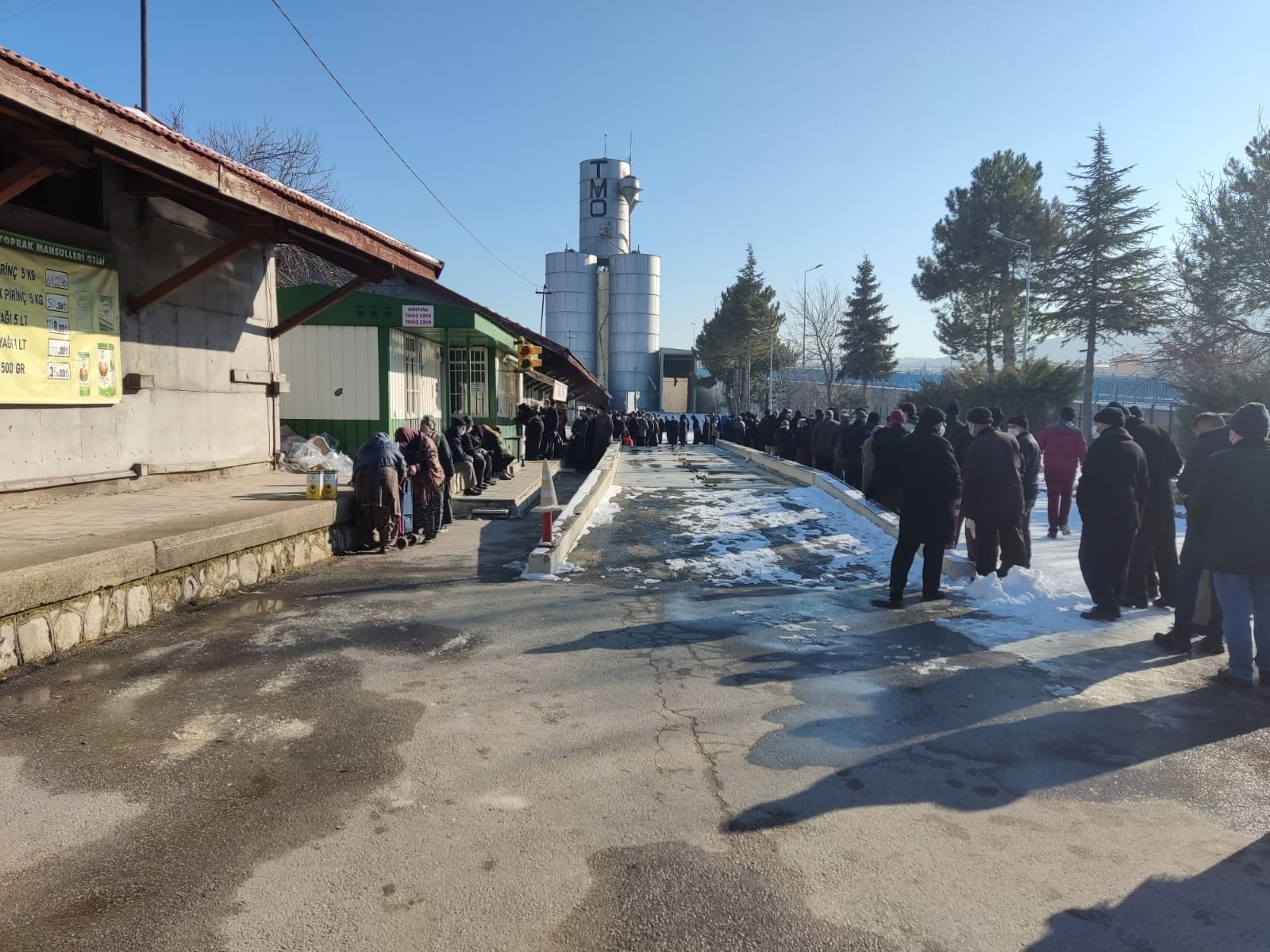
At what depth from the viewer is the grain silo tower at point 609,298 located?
87188 millimetres

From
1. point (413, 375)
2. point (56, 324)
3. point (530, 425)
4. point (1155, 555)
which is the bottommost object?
point (1155, 555)

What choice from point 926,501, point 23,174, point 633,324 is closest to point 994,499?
point 926,501

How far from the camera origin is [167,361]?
10555 mm

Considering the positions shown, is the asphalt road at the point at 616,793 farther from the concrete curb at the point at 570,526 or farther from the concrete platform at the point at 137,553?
the concrete curb at the point at 570,526

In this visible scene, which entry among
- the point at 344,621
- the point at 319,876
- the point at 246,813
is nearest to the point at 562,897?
the point at 319,876

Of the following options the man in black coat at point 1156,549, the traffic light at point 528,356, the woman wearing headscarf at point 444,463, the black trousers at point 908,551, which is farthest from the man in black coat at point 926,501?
the traffic light at point 528,356

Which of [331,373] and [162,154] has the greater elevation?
[162,154]

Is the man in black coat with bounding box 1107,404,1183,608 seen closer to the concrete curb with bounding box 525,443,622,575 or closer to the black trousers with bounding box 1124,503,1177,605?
the black trousers with bounding box 1124,503,1177,605

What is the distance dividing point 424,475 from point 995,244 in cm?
4390

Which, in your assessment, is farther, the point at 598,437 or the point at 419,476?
the point at 598,437

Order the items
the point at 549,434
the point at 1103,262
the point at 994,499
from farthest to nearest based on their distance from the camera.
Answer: the point at 1103,262
the point at 549,434
the point at 994,499

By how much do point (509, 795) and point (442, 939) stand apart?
105 centimetres

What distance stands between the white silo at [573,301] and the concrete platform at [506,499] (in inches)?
2767

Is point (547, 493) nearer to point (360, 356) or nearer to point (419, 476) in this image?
point (419, 476)
